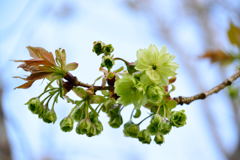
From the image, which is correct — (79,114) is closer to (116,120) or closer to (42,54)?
(116,120)

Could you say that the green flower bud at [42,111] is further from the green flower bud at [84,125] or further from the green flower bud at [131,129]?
the green flower bud at [131,129]

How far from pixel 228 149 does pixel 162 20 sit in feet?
17.8

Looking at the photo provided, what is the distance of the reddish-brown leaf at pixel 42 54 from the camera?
1.32 meters

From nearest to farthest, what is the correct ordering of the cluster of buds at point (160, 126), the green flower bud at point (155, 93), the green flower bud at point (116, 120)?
the green flower bud at point (155, 93) < the cluster of buds at point (160, 126) < the green flower bud at point (116, 120)

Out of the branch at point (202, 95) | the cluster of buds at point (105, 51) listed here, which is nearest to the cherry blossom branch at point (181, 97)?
the branch at point (202, 95)

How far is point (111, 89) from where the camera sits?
1.37 metres

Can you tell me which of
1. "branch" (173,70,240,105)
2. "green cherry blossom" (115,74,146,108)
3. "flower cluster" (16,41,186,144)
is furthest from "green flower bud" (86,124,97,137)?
"branch" (173,70,240,105)

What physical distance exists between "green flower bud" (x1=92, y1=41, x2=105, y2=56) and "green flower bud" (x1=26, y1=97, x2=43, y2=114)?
34cm

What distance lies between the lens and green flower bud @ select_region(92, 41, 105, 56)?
1.31 metres

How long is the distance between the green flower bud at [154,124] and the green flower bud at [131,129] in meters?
0.09

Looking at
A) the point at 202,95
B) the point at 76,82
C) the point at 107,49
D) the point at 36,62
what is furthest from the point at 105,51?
the point at 202,95

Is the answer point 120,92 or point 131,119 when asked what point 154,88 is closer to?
point 120,92

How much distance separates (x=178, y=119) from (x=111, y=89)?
0.30m

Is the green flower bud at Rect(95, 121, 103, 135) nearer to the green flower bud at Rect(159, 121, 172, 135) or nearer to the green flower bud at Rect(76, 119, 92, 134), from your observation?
the green flower bud at Rect(76, 119, 92, 134)
